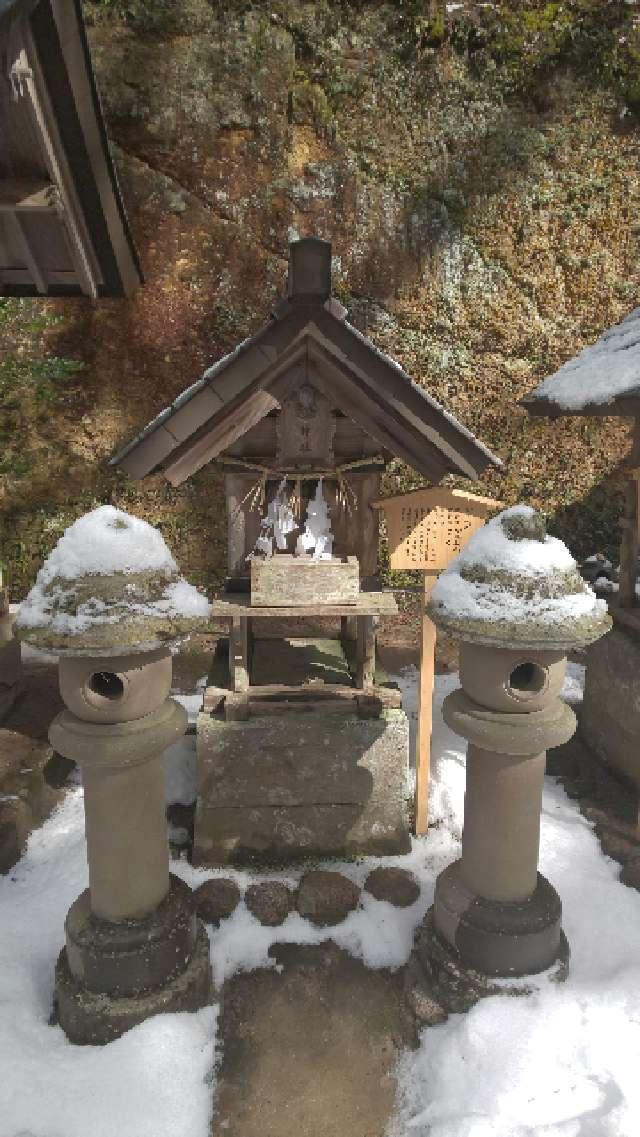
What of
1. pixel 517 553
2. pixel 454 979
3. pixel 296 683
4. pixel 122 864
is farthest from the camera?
pixel 296 683

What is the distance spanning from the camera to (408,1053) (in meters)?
3.30

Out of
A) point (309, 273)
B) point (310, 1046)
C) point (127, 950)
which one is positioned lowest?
point (310, 1046)

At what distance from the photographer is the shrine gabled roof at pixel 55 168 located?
2801 millimetres

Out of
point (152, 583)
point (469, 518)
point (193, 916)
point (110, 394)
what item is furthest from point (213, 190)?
point (193, 916)

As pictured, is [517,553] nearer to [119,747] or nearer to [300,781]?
[119,747]

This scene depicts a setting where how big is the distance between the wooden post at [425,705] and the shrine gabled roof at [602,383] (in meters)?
2.09

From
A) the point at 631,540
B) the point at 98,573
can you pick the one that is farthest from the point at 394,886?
the point at 631,540

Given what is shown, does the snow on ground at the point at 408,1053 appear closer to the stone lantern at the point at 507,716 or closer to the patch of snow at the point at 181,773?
the stone lantern at the point at 507,716

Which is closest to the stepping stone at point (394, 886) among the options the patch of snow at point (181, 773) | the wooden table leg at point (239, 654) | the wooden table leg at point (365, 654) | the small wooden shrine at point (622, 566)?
the wooden table leg at point (365, 654)

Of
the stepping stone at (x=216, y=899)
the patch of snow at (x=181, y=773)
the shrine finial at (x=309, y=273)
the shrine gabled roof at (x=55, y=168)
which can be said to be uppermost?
the shrine gabled roof at (x=55, y=168)

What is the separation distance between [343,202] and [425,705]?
8122mm

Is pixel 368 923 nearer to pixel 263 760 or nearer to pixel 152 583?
pixel 263 760

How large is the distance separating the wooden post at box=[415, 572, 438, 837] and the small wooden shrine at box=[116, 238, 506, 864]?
126 mm

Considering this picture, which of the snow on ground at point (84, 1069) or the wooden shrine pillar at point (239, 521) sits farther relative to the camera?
the wooden shrine pillar at point (239, 521)
